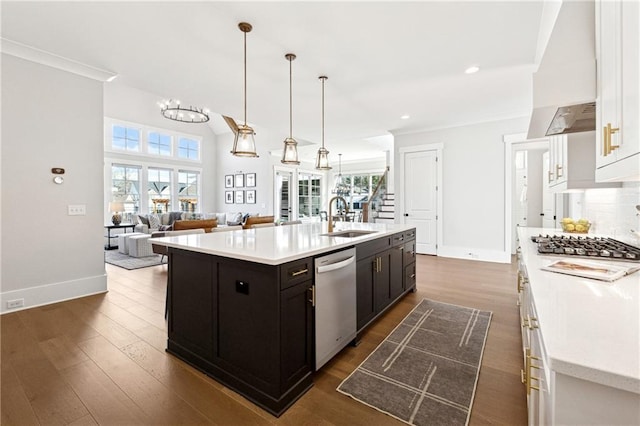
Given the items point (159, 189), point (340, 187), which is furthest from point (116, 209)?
point (340, 187)

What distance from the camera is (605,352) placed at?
0.62 metres

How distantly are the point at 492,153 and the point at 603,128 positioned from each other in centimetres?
459

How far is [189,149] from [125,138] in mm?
1939

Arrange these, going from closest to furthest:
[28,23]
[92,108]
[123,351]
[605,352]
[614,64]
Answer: [605,352] < [614,64] < [123,351] < [28,23] < [92,108]

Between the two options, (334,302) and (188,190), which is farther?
(188,190)

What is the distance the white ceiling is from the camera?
235 cm

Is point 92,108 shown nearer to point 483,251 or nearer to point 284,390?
point 284,390

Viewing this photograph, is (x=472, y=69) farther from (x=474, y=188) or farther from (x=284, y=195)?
(x=284, y=195)

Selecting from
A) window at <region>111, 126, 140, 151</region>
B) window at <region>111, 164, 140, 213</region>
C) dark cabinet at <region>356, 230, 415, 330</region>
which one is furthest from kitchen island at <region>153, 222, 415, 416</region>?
window at <region>111, 126, 140, 151</region>

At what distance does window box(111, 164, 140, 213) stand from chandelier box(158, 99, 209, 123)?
2.37 meters

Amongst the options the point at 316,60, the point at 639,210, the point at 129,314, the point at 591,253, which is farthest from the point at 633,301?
the point at 129,314

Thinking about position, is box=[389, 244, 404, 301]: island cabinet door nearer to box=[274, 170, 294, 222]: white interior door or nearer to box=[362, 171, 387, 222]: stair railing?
box=[362, 171, 387, 222]: stair railing

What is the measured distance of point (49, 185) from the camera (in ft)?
10.7

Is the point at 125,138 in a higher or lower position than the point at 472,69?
higher
